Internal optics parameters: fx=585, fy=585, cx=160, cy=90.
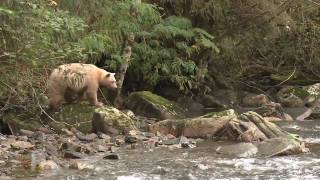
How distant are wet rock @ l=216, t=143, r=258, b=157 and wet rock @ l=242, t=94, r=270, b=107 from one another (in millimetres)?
7327

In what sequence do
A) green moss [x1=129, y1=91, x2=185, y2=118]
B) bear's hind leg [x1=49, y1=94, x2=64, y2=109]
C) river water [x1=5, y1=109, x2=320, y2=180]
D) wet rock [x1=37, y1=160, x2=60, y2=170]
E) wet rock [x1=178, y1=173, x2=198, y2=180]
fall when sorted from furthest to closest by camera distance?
green moss [x1=129, y1=91, x2=185, y2=118]
bear's hind leg [x1=49, y1=94, x2=64, y2=109]
wet rock [x1=37, y1=160, x2=60, y2=170]
river water [x1=5, y1=109, x2=320, y2=180]
wet rock [x1=178, y1=173, x2=198, y2=180]

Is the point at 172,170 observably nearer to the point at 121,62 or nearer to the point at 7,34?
the point at 7,34

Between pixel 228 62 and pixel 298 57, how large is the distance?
106 inches

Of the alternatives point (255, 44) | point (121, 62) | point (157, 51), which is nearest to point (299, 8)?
point (255, 44)

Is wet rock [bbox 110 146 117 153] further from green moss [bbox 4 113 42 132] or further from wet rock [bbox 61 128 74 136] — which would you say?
green moss [bbox 4 113 42 132]

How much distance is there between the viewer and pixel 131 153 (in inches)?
362

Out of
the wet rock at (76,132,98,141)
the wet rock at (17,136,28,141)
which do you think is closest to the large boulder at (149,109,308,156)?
the wet rock at (76,132,98,141)

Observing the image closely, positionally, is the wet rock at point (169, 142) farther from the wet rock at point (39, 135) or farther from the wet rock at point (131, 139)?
the wet rock at point (39, 135)

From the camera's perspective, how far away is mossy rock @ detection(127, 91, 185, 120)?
13634mm

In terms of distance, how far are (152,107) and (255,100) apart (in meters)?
4.49

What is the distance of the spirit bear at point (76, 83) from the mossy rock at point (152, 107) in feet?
4.26

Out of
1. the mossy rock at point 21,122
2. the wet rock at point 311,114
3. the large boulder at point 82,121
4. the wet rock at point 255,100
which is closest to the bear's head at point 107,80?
the large boulder at point 82,121

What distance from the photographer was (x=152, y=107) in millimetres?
13719

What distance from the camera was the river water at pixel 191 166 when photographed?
754 cm
